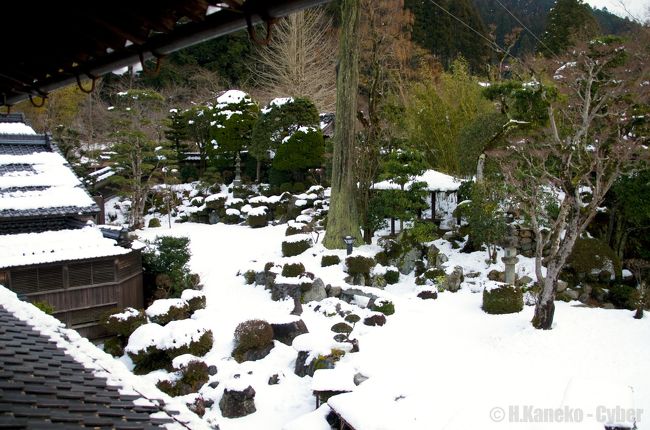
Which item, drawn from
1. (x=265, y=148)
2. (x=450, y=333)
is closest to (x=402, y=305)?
(x=450, y=333)

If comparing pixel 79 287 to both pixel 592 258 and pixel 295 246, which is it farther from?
pixel 592 258

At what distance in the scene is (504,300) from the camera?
1127 centimetres

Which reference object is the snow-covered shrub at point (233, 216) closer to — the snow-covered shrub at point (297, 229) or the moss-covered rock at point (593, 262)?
the snow-covered shrub at point (297, 229)

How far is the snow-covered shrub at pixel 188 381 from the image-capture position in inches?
345

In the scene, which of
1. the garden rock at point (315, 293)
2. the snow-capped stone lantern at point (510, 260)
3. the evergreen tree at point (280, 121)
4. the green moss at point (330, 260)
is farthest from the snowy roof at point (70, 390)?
the evergreen tree at point (280, 121)

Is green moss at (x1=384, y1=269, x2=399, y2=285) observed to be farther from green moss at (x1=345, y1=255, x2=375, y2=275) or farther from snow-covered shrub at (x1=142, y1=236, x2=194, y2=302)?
snow-covered shrub at (x1=142, y1=236, x2=194, y2=302)

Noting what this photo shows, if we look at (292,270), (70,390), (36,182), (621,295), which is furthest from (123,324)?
(621,295)

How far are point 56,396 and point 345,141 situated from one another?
13.0 meters

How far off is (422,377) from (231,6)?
21.3 ft

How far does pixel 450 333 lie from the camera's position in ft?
34.6

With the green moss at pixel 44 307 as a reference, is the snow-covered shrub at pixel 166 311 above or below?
below

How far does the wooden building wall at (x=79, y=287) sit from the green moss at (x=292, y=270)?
398 centimetres

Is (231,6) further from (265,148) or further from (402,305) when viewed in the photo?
(265,148)

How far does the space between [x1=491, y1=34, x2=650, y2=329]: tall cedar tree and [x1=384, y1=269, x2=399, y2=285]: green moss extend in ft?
12.3
